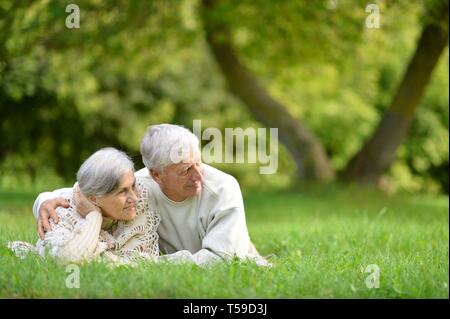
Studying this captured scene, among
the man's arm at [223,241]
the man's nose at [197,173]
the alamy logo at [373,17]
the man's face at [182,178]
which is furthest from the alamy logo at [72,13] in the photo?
the man's arm at [223,241]

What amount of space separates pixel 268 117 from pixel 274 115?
0.12 meters

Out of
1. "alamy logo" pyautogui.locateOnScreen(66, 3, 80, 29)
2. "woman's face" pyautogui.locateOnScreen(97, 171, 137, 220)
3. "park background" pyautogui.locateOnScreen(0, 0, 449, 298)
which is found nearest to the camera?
"park background" pyautogui.locateOnScreen(0, 0, 449, 298)

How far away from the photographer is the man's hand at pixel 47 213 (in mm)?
4785

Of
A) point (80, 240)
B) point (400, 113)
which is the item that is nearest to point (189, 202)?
point (80, 240)

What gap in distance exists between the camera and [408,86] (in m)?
13.1

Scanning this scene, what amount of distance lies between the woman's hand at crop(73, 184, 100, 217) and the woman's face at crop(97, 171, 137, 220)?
0.05 metres

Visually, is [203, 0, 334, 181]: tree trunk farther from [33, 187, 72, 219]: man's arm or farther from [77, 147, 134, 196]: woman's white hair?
[77, 147, 134, 196]: woman's white hair

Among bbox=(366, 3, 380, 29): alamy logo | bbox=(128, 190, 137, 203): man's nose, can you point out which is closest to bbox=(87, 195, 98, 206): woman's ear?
bbox=(128, 190, 137, 203): man's nose

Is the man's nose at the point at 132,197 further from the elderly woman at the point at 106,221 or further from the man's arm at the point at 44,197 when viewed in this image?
the man's arm at the point at 44,197

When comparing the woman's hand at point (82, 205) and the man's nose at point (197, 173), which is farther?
the man's nose at point (197, 173)

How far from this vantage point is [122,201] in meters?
4.66

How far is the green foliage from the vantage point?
495 inches

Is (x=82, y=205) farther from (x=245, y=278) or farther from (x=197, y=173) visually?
(x=245, y=278)

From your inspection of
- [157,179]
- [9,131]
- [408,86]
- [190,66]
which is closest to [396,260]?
[157,179]
